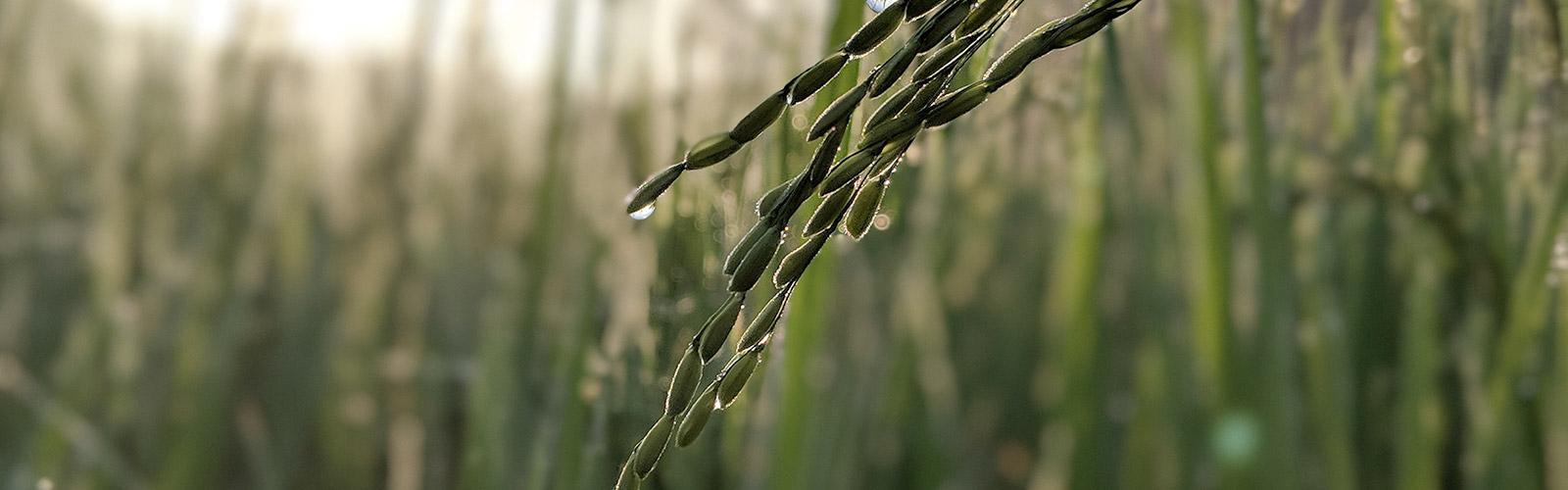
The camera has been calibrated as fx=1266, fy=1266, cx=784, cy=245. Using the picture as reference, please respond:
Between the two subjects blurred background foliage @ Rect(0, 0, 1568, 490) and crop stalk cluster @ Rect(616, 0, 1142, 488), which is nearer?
crop stalk cluster @ Rect(616, 0, 1142, 488)

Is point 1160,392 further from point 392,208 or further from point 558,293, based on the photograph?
point 392,208

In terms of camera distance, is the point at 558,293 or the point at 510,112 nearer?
the point at 558,293

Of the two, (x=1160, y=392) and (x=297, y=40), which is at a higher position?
(x=297, y=40)

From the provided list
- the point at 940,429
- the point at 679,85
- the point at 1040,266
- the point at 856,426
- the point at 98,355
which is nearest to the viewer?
the point at 679,85

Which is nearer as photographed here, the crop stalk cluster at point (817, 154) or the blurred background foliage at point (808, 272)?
the crop stalk cluster at point (817, 154)

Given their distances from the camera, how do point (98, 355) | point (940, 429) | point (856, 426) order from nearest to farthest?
point (856, 426) → point (940, 429) → point (98, 355)

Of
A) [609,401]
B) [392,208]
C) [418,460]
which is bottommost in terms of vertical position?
[418,460]

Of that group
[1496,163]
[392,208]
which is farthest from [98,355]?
[1496,163]

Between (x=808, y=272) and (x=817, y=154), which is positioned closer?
(x=817, y=154)
